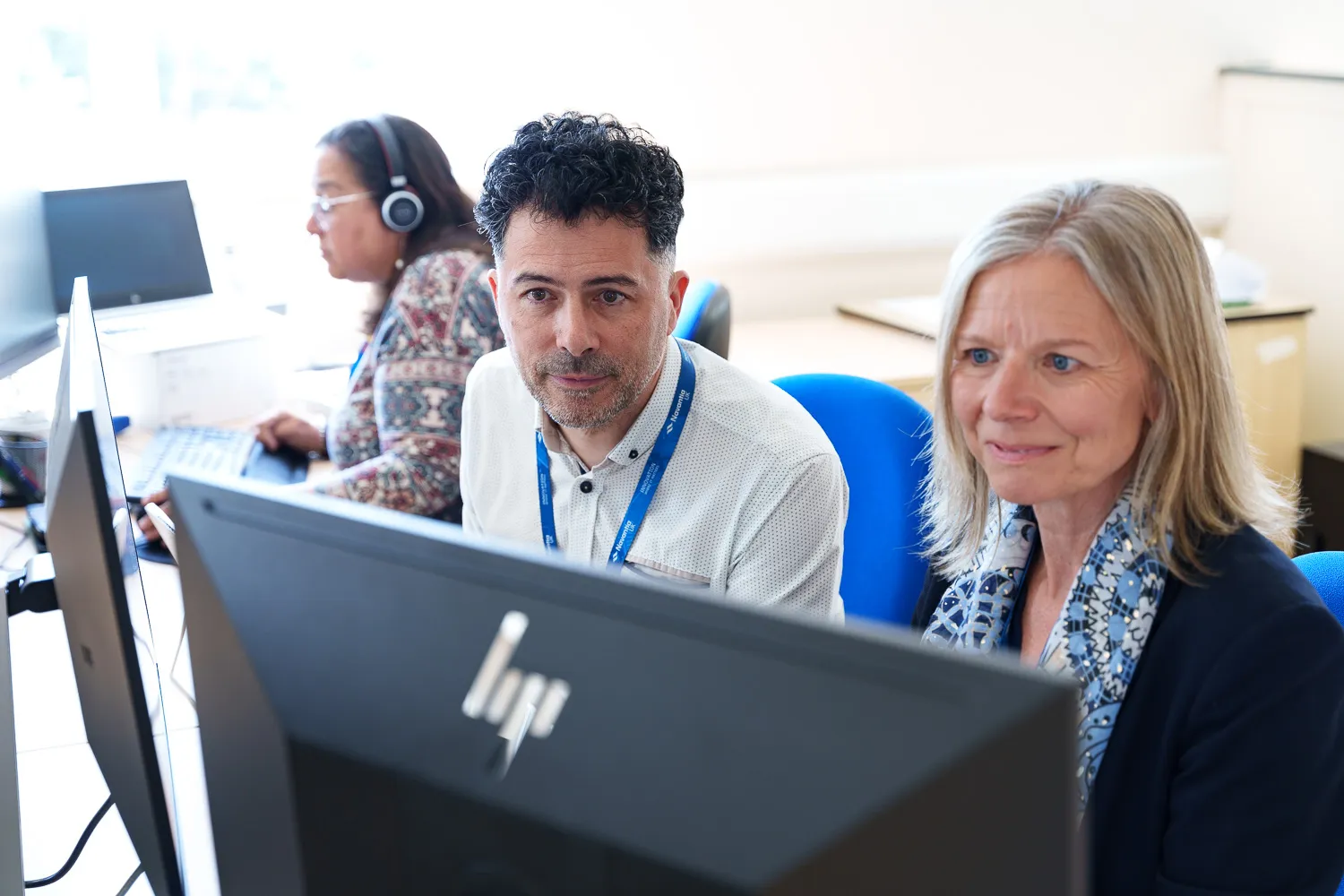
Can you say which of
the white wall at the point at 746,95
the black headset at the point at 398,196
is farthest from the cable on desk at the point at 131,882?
the white wall at the point at 746,95

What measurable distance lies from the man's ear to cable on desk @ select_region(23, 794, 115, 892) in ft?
2.53

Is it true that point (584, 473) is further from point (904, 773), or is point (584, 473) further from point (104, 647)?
point (904, 773)

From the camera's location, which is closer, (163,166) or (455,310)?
(455,310)

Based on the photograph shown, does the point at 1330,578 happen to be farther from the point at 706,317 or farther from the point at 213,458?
the point at 213,458

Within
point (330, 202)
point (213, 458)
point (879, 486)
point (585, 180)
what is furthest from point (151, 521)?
point (879, 486)

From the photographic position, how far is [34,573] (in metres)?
1.34

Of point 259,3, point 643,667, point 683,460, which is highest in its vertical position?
point 259,3

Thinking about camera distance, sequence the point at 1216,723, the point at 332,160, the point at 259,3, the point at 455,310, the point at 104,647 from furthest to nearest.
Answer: the point at 259,3 → the point at 332,160 → the point at 455,310 → the point at 1216,723 → the point at 104,647

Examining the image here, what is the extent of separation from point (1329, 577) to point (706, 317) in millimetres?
1087

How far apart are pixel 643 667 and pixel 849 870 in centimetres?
12

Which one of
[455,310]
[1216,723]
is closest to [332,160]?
[455,310]

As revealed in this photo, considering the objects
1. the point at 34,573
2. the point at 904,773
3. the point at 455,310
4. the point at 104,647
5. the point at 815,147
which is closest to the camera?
the point at 904,773

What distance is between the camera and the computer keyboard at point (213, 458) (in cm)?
215

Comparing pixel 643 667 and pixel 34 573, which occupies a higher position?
pixel 643 667
